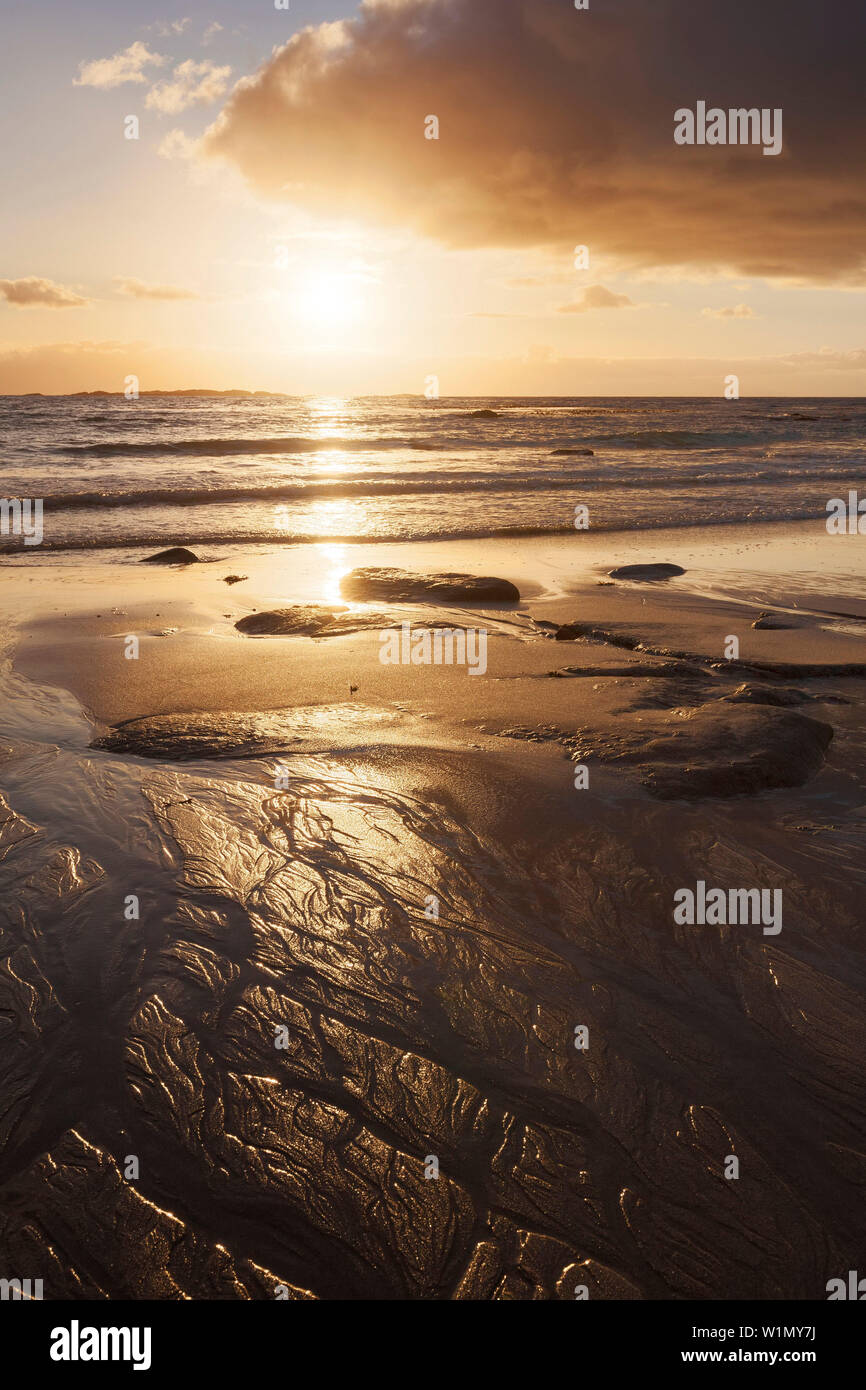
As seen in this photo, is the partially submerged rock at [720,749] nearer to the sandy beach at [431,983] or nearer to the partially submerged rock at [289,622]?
the sandy beach at [431,983]

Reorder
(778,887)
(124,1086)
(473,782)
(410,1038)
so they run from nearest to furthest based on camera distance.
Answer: (124,1086), (410,1038), (778,887), (473,782)

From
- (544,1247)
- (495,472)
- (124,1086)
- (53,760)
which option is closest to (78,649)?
(53,760)

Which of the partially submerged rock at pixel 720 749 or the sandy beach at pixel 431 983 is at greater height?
the partially submerged rock at pixel 720 749

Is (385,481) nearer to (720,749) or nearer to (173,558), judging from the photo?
(173,558)

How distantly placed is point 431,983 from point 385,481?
20660 mm

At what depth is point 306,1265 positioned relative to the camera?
2287 millimetres

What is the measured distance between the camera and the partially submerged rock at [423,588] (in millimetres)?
9578

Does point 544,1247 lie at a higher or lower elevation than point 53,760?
lower

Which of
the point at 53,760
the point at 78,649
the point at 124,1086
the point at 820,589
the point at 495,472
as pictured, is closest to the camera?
the point at 124,1086

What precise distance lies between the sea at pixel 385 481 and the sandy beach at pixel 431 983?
8.67 meters

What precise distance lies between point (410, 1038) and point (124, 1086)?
0.93 meters

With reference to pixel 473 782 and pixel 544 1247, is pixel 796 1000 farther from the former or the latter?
pixel 473 782

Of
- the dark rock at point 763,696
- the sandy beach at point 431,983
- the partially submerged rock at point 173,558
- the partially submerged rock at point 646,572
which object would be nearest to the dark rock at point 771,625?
the sandy beach at point 431,983

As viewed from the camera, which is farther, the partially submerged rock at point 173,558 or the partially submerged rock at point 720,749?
the partially submerged rock at point 173,558
